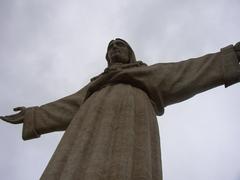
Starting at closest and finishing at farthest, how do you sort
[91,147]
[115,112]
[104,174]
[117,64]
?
[104,174]
[91,147]
[115,112]
[117,64]

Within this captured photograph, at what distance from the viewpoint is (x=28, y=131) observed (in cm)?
784

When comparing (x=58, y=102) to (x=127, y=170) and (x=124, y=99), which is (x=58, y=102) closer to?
(x=124, y=99)

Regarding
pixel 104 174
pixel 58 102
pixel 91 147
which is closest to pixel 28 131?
pixel 58 102

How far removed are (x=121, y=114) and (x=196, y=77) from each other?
1.79 meters

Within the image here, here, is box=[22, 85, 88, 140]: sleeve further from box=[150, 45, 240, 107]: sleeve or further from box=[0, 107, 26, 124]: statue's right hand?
box=[150, 45, 240, 107]: sleeve

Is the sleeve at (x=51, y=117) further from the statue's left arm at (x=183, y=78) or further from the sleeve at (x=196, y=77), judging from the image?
the sleeve at (x=196, y=77)

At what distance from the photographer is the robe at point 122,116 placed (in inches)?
190

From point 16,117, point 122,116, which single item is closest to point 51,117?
point 16,117

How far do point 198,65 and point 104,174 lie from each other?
10.7ft

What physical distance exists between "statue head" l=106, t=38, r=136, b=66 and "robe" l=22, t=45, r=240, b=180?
0.43 metres

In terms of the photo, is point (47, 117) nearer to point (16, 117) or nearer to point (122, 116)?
point (16, 117)

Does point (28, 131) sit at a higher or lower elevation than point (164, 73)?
lower

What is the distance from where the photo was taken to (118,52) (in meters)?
8.13

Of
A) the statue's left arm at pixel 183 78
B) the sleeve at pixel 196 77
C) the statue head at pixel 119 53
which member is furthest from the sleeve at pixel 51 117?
the sleeve at pixel 196 77
